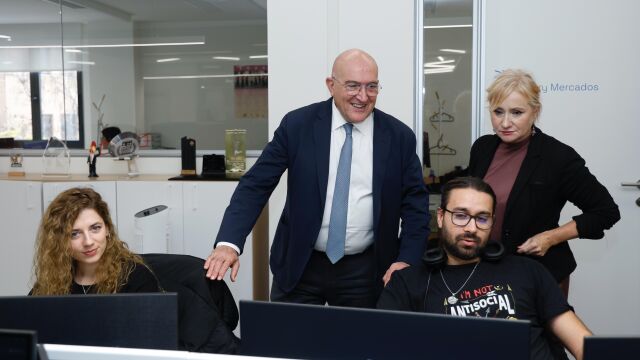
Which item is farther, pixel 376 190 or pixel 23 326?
pixel 376 190

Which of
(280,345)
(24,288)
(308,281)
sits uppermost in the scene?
(280,345)

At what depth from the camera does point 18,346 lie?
88 centimetres

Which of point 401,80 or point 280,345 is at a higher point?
point 401,80

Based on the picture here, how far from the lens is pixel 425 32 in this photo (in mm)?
3535

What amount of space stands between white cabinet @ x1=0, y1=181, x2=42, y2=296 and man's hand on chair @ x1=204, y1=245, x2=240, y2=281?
2.33 m

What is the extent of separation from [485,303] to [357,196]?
771 millimetres

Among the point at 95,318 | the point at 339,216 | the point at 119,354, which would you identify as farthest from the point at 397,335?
the point at 339,216

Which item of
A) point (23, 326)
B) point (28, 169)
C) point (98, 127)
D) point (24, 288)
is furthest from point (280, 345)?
point (98, 127)

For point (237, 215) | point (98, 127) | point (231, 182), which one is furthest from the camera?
point (98, 127)

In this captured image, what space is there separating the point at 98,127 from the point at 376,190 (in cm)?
339

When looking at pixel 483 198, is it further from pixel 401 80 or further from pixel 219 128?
pixel 219 128

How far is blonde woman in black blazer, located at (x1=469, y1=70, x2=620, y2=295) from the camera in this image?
2275 mm

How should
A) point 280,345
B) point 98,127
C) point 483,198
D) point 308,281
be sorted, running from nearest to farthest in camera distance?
point 280,345, point 483,198, point 308,281, point 98,127

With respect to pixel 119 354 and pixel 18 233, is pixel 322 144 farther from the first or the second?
pixel 18 233
